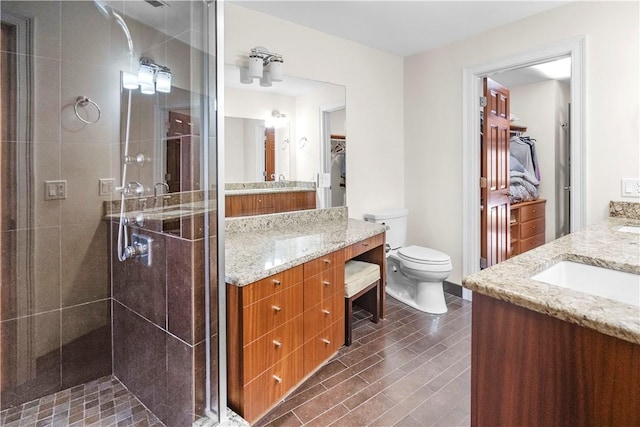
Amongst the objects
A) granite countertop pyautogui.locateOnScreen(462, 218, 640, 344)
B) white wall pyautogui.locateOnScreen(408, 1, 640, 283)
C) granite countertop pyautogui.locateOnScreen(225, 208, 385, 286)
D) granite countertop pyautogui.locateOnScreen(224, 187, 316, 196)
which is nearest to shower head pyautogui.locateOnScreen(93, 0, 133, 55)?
granite countertop pyautogui.locateOnScreen(224, 187, 316, 196)

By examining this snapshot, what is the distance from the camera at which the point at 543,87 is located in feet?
14.3

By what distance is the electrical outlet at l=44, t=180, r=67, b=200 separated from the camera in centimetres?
178

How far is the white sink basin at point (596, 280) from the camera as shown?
1.10 metres

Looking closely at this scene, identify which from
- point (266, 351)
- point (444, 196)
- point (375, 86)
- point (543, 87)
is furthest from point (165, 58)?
point (543, 87)

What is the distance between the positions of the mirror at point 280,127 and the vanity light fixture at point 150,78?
60 cm

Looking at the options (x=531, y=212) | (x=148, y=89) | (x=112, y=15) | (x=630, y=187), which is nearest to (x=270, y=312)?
(x=148, y=89)

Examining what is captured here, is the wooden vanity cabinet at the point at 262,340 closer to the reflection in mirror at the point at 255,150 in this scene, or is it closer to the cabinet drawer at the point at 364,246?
the cabinet drawer at the point at 364,246

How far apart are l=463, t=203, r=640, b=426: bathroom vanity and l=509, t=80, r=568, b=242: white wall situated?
13.0ft

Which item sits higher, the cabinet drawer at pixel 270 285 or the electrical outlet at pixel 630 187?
the electrical outlet at pixel 630 187

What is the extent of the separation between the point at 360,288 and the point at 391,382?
0.63 metres

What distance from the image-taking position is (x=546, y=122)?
437cm

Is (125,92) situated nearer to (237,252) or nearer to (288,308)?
(237,252)

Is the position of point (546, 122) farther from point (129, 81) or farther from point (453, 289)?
point (129, 81)

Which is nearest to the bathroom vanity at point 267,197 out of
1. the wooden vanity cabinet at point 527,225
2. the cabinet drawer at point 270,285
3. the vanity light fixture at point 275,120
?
the vanity light fixture at point 275,120
